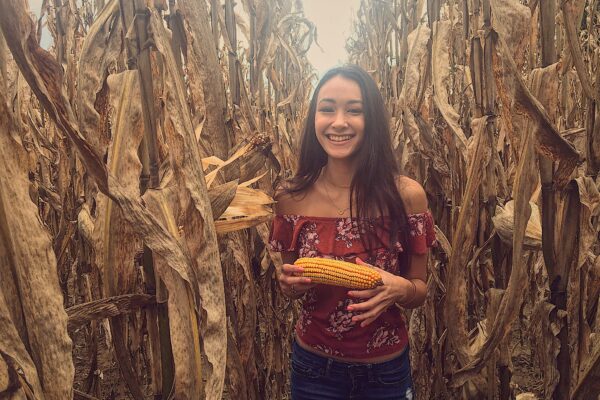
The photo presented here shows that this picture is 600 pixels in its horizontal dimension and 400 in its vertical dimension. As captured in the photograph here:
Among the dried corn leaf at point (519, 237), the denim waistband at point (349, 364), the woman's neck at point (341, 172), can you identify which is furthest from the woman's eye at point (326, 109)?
the denim waistband at point (349, 364)

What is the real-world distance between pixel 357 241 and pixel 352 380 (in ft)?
1.25

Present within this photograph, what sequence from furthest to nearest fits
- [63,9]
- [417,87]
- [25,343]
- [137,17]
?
[63,9] → [417,87] → [137,17] → [25,343]

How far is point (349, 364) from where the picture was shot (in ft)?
4.42

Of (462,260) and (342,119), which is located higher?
(342,119)

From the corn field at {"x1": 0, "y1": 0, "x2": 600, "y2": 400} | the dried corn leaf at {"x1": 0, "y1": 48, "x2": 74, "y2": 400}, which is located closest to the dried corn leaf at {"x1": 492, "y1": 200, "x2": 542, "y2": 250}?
the corn field at {"x1": 0, "y1": 0, "x2": 600, "y2": 400}

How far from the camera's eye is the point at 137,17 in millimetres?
836

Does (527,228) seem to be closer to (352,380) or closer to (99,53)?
(352,380)

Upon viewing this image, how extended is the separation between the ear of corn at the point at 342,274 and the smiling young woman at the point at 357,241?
0.36 ft

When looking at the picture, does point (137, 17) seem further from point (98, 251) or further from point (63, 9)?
point (63, 9)

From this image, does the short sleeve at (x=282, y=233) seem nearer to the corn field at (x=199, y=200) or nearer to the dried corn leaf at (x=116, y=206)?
the corn field at (x=199, y=200)

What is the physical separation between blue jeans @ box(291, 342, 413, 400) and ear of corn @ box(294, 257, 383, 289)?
305 mm

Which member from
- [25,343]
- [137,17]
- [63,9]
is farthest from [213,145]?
[63,9]

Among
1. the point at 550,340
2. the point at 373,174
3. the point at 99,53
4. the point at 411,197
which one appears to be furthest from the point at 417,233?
the point at 99,53

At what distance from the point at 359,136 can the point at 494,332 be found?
61 centimetres
